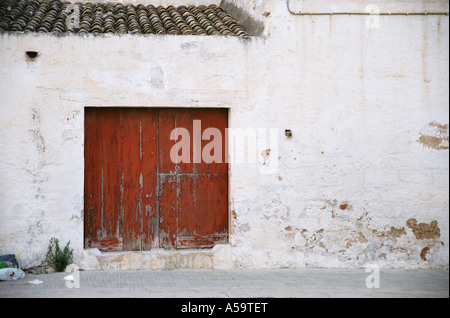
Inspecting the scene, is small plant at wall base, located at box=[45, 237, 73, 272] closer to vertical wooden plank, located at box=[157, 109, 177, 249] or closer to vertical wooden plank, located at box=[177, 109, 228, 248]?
vertical wooden plank, located at box=[157, 109, 177, 249]

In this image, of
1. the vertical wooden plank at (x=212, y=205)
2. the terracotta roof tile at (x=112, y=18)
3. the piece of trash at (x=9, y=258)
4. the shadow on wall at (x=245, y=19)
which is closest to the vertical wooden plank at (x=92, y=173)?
the piece of trash at (x=9, y=258)

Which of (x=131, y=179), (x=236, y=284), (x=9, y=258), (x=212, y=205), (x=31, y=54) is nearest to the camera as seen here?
(x=236, y=284)

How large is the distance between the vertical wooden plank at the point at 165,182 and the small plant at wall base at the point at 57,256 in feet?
4.41

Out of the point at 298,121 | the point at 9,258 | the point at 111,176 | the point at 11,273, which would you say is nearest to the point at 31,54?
the point at 111,176

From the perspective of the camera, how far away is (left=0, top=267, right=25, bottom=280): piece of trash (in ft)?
→ 24.9

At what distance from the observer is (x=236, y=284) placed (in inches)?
300

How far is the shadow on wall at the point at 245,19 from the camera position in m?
8.83

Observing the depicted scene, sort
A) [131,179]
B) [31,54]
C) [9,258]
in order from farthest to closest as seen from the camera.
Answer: [131,179], [31,54], [9,258]

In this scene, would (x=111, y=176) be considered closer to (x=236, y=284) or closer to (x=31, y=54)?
(x=31, y=54)

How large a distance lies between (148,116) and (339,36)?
3086mm

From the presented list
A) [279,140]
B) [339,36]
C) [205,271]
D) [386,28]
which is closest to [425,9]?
[386,28]

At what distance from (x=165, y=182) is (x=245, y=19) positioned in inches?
118

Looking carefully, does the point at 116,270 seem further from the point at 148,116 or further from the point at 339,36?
the point at 339,36

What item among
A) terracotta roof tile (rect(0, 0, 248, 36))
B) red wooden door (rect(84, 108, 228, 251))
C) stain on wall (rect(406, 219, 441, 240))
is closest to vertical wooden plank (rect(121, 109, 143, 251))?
red wooden door (rect(84, 108, 228, 251))
